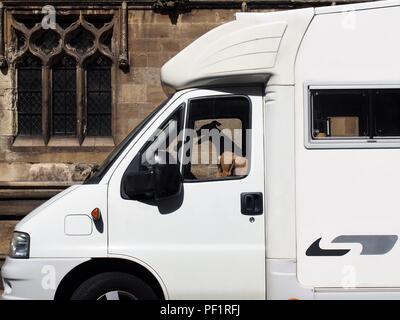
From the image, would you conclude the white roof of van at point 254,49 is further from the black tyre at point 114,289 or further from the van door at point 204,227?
the black tyre at point 114,289

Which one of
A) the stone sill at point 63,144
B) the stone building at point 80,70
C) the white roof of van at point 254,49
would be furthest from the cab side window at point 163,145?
the stone sill at point 63,144

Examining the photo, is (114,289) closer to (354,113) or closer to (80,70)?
(354,113)

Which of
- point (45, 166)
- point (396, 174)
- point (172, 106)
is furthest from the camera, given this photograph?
point (45, 166)

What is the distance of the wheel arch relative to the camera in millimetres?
4852

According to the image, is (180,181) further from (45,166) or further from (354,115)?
(45,166)

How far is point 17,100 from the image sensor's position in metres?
12.7

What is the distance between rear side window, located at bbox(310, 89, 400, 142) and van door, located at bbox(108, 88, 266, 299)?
1.45ft

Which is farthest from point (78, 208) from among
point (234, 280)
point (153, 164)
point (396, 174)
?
point (396, 174)

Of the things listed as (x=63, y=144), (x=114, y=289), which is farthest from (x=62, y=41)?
(x=114, y=289)

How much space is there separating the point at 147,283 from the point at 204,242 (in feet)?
1.84

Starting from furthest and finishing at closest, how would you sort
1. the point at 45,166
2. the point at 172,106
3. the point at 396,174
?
the point at 45,166
the point at 172,106
the point at 396,174

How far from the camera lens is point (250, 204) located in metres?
4.79

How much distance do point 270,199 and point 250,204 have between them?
6.1 inches

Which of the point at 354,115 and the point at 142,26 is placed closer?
the point at 354,115
